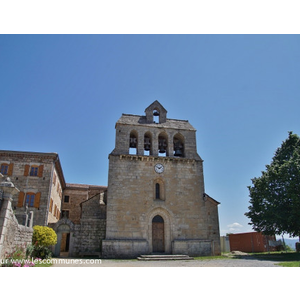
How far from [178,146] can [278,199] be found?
9474 mm

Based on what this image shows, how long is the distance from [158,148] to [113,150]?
4141 mm

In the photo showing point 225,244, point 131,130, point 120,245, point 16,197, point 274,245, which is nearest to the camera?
point 120,245

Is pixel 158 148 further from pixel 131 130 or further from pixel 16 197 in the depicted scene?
pixel 16 197

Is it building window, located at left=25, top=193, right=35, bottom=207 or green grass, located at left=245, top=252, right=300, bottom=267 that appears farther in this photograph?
building window, located at left=25, top=193, right=35, bottom=207

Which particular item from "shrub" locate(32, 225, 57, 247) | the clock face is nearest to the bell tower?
the clock face

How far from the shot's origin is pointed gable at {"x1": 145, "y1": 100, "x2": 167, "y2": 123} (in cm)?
2510

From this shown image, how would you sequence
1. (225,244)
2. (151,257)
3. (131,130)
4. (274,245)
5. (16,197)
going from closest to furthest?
1. (151,257)
2. (16,197)
3. (131,130)
4. (274,245)
5. (225,244)

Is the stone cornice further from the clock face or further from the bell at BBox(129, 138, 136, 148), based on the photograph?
the bell at BBox(129, 138, 136, 148)

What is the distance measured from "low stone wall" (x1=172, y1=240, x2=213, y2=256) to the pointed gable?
10.9 meters

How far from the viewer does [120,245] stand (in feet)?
67.4

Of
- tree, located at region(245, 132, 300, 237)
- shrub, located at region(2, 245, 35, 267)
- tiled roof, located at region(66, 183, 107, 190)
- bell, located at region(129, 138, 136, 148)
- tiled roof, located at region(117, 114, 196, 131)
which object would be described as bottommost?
shrub, located at region(2, 245, 35, 267)

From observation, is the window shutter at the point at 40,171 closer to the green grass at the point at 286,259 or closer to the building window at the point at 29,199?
the building window at the point at 29,199

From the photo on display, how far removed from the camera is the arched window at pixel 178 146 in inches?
987

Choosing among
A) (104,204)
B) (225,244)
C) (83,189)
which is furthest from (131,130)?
(225,244)
